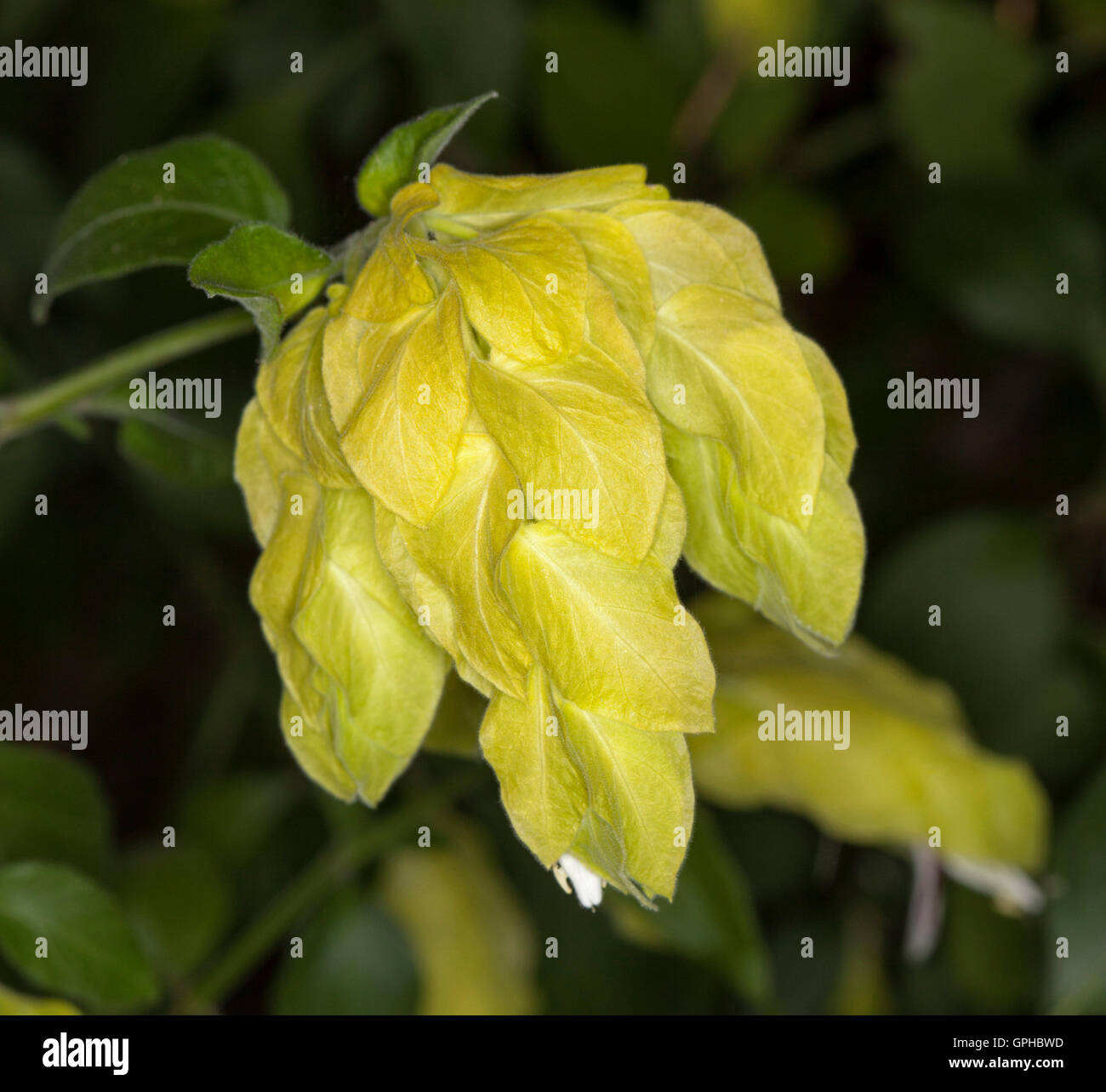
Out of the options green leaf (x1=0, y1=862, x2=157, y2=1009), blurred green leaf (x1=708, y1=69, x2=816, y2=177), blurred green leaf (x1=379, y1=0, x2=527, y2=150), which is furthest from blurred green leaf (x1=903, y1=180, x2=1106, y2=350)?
green leaf (x1=0, y1=862, x2=157, y2=1009)

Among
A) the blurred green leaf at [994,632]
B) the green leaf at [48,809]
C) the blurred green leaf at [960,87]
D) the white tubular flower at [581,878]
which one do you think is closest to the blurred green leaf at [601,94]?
the blurred green leaf at [960,87]

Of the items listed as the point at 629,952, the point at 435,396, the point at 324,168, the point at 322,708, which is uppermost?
the point at 324,168

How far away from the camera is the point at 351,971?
0.83 meters

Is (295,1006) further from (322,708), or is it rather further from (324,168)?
(324,168)

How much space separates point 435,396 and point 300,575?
3.5 inches


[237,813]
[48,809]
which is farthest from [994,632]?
[48,809]

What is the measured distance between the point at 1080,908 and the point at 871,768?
6.7 inches

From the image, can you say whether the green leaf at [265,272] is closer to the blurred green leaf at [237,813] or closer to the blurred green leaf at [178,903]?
the blurred green leaf at [178,903]

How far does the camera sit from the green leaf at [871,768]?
761 mm

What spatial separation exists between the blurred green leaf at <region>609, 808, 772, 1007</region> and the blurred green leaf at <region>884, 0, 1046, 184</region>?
0.66 m

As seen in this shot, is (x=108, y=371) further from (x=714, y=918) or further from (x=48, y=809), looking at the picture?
(x=714, y=918)

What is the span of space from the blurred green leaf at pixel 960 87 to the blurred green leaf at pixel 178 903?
A: 84 cm

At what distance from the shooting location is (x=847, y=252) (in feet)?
4.01

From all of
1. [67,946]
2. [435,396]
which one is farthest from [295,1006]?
[435,396]
